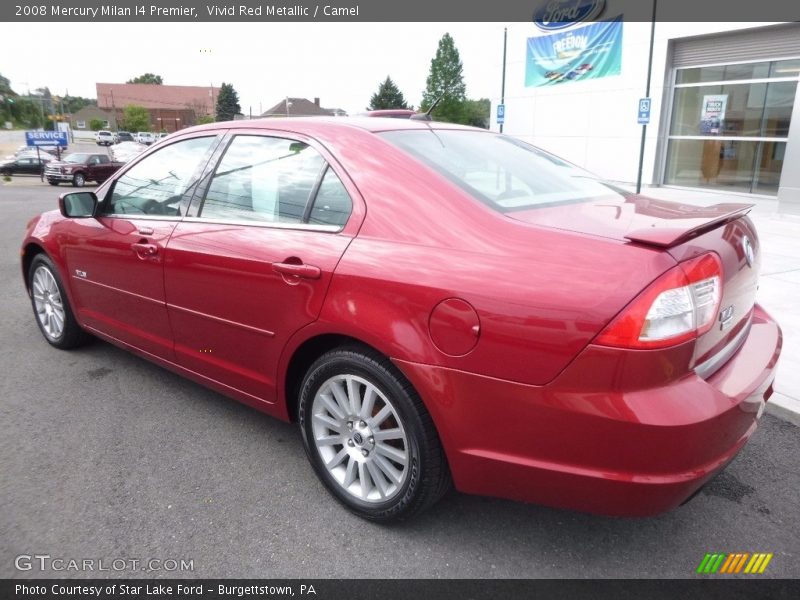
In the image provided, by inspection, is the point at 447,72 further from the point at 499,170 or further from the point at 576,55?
the point at 499,170

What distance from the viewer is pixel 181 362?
3.34 m

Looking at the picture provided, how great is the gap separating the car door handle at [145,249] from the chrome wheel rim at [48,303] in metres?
1.38

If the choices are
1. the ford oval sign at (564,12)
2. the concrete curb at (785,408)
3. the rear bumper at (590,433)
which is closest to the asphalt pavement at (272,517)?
the concrete curb at (785,408)

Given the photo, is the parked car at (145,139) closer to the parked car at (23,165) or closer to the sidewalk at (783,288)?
the parked car at (23,165)

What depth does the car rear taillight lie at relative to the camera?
179 cm

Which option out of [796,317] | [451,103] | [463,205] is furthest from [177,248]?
[451,103]

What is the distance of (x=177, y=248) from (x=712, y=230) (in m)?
2.51

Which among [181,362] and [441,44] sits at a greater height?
[441,44]

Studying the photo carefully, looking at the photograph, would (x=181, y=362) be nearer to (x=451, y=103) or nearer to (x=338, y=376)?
(x=338, y=376)

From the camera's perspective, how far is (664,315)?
1.81 metres

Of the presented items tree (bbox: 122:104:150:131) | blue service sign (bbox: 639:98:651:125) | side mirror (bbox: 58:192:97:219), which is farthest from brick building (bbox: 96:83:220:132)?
side mirror (bbox: 58:192:97:219)

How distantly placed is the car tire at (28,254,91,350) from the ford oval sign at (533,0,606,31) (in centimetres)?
1709

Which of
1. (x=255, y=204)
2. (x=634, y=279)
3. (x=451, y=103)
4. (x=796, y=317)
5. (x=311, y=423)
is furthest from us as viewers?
(x=451, y=103)

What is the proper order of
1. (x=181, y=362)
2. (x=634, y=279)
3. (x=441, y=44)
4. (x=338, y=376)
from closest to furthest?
(x=634, y=279)
(x=338, y=376)
(x=181, y=362)
(x=441, y=44)
